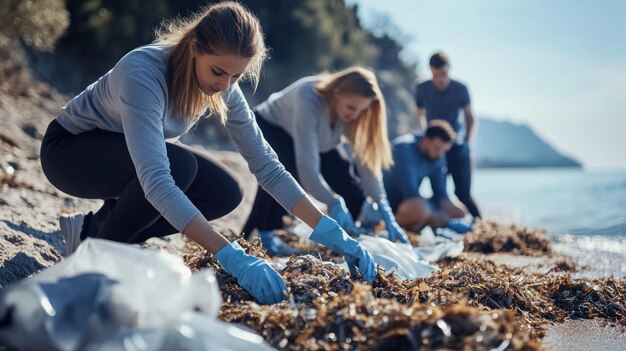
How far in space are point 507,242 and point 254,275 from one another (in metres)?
3.10

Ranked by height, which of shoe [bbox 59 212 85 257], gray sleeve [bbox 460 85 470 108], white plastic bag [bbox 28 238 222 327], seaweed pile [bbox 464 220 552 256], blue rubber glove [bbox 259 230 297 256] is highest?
gray sleeve [bbox 460 85 470 108]

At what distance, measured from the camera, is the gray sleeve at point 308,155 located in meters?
3.90

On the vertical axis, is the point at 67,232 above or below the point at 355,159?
below

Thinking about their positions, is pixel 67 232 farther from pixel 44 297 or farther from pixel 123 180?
pixel 44 297

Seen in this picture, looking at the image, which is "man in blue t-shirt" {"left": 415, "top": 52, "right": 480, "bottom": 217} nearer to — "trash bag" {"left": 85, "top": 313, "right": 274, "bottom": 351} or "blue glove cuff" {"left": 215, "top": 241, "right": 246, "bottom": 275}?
"blue glove cuff" {"left": 215, "top": 241, "right": 246, "bottom": 275}

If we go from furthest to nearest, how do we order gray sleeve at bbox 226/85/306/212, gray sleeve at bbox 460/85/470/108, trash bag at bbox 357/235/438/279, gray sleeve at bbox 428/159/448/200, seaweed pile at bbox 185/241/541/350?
1. gray sleeve at bbox 460/85/470/108
2. gray sleeve at bbox 428/159/448/200
3. trash bag at bbox 357/235/438/279
4. gray sleeve at bbox 226/85/306/212
5. seaweed pile at bbox 185/241/541/350

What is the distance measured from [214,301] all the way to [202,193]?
4.24 feet

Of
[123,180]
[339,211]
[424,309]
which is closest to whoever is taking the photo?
[424,309]

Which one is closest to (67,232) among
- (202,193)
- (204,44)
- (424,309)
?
(202,193)

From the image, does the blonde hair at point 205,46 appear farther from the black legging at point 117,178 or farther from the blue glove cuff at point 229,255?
the blue glove cuff at point 229,255

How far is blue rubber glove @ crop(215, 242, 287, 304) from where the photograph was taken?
2.30m

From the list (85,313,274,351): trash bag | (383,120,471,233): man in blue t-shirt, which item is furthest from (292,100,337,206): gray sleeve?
(85,313,274,351): trash bag

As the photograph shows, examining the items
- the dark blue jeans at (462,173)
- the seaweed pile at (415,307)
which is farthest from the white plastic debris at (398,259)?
the dark blue jeans at (462,173)

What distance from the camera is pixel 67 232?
9.63 ft
